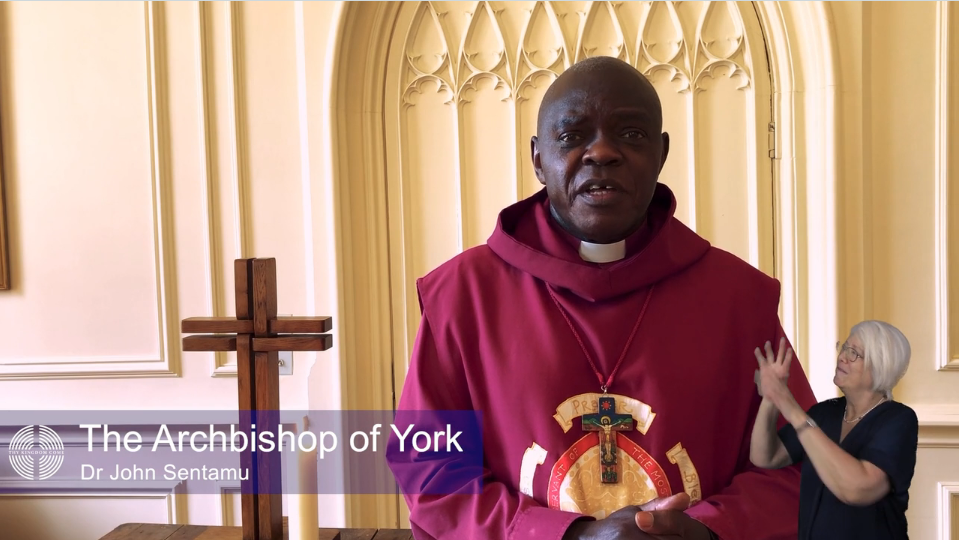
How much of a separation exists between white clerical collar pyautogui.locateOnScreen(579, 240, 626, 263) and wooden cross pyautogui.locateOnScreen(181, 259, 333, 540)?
0.56 m

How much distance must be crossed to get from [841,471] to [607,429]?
0.37 metres

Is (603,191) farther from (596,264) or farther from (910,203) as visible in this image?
(910,203)

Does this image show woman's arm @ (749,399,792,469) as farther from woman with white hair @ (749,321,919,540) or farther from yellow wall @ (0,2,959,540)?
yellow wall @ (0,2,959,540)

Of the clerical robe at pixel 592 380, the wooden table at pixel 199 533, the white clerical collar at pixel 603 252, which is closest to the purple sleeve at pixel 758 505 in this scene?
the clerical robe at pixel 592 380

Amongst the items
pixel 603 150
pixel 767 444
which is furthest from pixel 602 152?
pixel 767 444

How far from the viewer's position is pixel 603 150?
1.32 metres

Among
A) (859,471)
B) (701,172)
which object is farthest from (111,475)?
(859,471)

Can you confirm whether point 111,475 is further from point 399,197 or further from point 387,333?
point 399,197

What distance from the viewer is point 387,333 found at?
3.03 m

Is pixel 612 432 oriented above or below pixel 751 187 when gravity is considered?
below

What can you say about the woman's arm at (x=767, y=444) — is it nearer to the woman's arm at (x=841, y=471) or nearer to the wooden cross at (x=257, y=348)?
the woman's arm at (x=841, y=471)

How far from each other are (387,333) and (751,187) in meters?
1.47

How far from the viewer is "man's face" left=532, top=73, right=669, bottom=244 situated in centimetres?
134

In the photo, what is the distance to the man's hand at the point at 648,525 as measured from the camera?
48.3 inches
